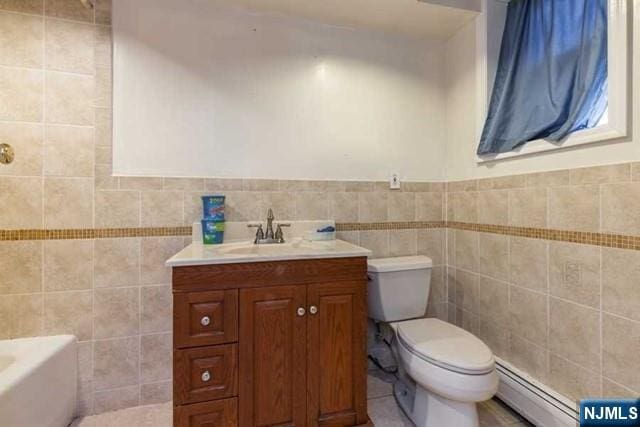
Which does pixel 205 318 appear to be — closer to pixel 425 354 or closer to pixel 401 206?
pixel 425 354

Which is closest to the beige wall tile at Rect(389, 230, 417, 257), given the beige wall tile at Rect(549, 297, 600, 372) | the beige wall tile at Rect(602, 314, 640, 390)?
the beige wall tile at Rect(549, 297, 600, 372)

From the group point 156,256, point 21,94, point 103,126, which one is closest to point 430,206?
point 156,256

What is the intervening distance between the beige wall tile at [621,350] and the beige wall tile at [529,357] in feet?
0.93

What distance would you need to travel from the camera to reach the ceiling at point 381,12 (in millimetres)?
1769

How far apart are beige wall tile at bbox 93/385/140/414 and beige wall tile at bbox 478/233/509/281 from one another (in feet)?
6.73

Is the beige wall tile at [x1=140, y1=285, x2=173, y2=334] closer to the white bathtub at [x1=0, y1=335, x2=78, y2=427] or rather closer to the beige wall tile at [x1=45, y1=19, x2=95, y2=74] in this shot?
the white bathtub at [x1=0, y1=335, x2=78, y2=427]

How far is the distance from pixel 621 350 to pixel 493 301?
621mm

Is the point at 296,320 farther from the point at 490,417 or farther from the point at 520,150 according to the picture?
the point at 520,150

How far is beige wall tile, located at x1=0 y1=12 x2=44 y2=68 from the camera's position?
1528 mm

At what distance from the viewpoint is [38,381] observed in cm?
133

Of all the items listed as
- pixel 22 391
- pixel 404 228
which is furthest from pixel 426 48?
pixel 22 391

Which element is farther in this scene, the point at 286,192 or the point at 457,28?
the point at 457,28

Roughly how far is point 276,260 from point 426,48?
1791 millimetres

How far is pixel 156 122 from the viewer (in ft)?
5.62
